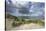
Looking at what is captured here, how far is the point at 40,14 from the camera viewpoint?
1453 mm

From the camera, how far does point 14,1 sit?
1.40 m

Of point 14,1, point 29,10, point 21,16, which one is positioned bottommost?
point 21,16

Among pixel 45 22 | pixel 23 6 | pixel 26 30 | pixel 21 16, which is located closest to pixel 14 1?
pixel 23 6

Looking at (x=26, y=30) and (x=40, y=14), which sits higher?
(x=40, y=14)

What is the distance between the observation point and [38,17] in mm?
1448

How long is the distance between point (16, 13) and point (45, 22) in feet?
1.70

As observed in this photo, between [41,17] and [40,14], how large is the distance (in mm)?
54

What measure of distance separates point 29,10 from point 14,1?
0.95 ft

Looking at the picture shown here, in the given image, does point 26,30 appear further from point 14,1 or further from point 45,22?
point 14,1

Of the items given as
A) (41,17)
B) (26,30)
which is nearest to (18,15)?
(26,30)
